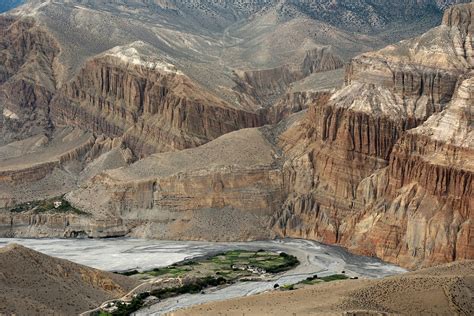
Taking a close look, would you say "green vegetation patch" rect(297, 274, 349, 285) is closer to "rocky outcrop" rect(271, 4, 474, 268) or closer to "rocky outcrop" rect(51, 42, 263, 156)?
"rocky outcrop" rect(271, 4, 474, 268)

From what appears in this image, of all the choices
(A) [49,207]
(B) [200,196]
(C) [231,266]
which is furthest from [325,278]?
(A) [49,207]

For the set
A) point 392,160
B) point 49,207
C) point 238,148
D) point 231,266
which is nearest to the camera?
point 231,266

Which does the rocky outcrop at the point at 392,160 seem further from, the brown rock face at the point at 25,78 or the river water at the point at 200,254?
the brown rock face at the point at 25,78

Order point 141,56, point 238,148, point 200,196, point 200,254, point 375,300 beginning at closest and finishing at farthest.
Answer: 1. point 375,300
2. point 200,254
3. point 200,196
4. point 238,148
5. point 141,56

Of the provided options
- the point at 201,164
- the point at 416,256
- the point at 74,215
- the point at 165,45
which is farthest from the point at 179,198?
the point at 165,45

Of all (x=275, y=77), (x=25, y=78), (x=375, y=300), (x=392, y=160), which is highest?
(x=25, y=78)

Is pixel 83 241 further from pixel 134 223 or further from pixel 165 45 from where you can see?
pixel 165 45

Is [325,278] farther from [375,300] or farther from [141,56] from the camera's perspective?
[141,56]
